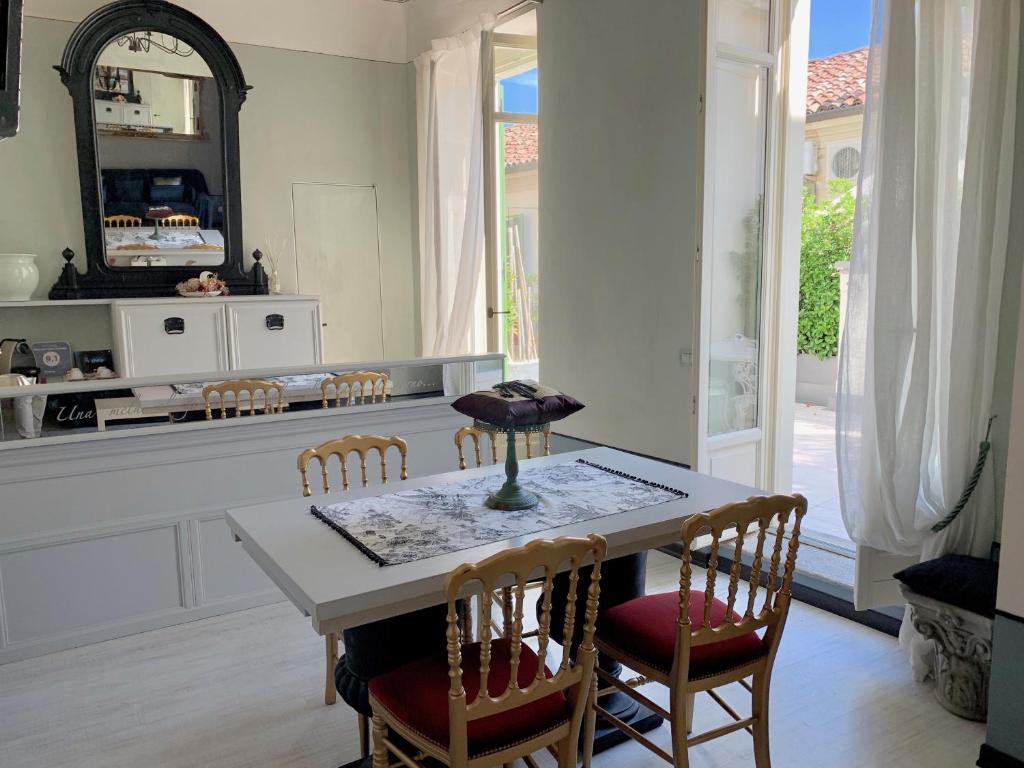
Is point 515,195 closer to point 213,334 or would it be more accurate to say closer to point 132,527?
point 213,334

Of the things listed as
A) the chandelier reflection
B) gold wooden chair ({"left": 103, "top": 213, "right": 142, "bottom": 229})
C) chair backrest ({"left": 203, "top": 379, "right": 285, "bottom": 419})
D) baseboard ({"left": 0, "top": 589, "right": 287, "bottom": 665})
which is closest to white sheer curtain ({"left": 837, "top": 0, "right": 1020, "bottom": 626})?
chair backrest ({"left": 203, "top": 379, "right": 285, "bottom": 419})

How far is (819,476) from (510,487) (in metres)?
3.63

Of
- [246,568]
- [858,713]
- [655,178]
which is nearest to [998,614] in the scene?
[858,713]

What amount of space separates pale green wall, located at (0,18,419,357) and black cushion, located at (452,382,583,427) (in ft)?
12.8

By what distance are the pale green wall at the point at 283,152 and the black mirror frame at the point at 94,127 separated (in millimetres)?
110

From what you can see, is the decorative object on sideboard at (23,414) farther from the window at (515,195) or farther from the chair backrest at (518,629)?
the window at (515,195)

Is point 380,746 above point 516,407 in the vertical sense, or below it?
below

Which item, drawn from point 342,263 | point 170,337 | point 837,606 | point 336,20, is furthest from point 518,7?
point 837,606

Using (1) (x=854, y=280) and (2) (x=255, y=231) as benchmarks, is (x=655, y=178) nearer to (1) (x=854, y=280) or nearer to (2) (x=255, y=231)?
(1) (x=854, y=280)

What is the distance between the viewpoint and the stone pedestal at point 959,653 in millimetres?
2492

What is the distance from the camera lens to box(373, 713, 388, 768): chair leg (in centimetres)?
184

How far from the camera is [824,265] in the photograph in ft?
27.7

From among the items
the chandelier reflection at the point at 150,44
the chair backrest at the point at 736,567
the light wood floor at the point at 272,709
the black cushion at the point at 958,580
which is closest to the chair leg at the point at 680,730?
the chair backrest at the point at 736,567

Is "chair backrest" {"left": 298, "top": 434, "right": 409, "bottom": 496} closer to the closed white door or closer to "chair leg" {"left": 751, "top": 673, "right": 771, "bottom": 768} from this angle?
"chair leg" {"left": 751, "top": 673, "right": 771, "bottom": 768}
